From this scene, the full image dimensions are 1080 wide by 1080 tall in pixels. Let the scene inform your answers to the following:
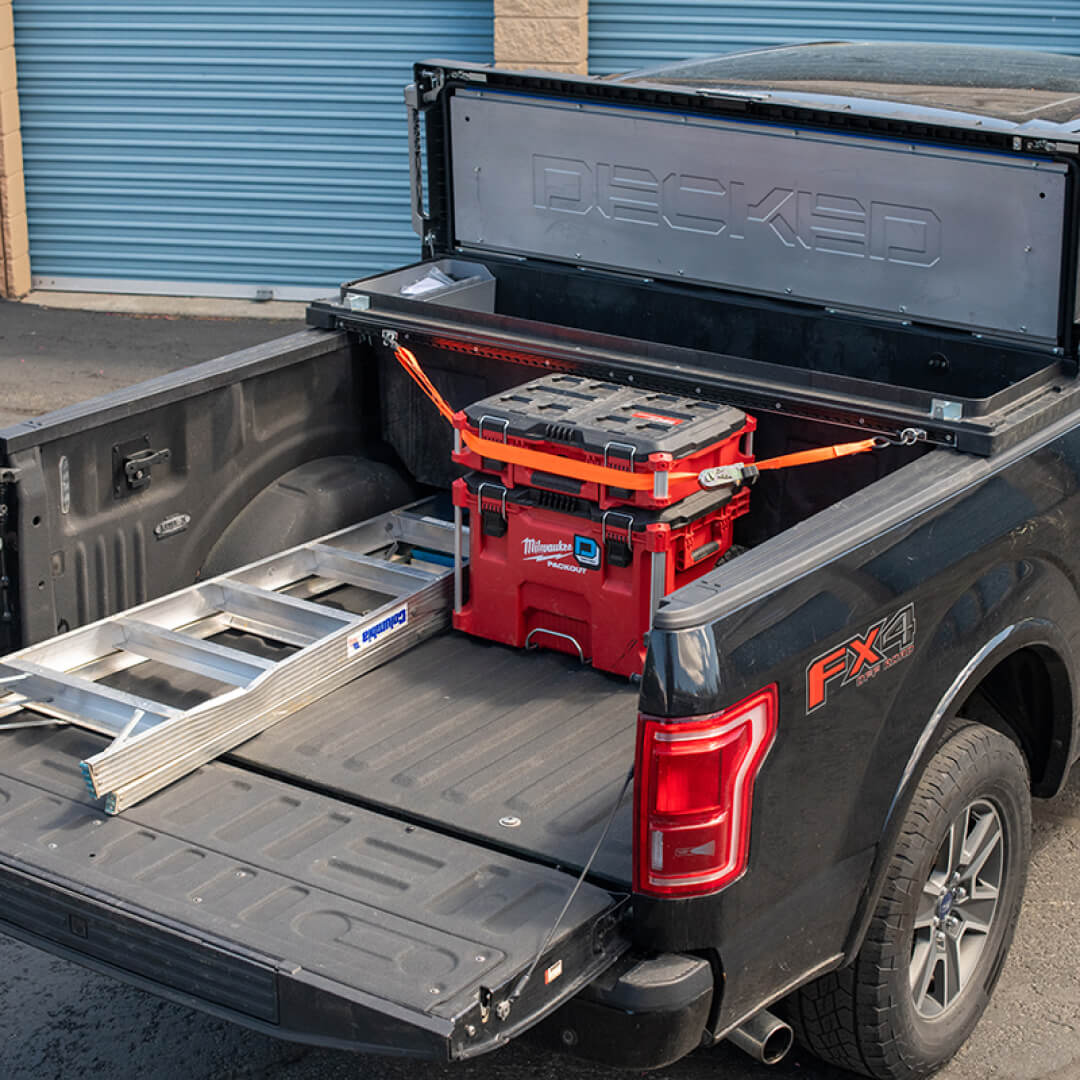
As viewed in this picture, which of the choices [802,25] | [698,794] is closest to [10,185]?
[802,25]

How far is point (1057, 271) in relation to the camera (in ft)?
14.9

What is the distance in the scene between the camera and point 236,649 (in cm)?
472

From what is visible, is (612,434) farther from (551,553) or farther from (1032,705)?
(1032,705)

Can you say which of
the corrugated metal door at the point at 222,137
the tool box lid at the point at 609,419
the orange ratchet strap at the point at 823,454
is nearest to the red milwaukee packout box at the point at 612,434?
the tool box lid at the point at 609,419

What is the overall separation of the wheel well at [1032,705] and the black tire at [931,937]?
208 millimetres

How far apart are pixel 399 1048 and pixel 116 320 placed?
30.1 ft

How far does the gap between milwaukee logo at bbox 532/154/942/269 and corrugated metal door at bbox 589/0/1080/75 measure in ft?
17.9

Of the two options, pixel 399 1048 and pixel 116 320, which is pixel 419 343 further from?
pixel 116 320

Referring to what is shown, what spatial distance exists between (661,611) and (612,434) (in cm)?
119

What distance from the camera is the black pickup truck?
132 inches

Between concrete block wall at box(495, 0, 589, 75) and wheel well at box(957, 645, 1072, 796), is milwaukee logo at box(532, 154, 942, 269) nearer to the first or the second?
wheel well at box(957, 645, 1072, 796)

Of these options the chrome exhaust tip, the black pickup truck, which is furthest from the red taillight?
the chrome exhaust tip

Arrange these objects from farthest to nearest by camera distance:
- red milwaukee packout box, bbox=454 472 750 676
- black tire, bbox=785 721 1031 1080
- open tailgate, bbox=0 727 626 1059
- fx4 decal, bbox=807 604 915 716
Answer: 1. red milwaukee packout box, bbox=454 472 750 676
2. black tire, bbox=785 721 1031 1080
3. fx4 decal, bbox=807 604 915 716
4. open tailgate, bbox=0 727 626 1059

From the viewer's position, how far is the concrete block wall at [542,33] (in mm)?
10547
